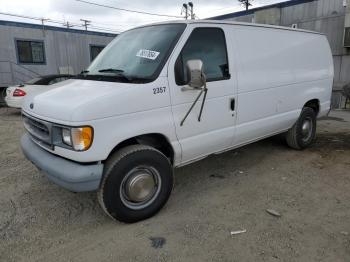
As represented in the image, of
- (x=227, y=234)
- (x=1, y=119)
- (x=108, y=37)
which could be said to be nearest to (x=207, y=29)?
(x=227, y=234)

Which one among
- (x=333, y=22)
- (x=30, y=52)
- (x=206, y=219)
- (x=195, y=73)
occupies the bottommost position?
(x=206, y=219)

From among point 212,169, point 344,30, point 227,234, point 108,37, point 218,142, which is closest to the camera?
point 227,234

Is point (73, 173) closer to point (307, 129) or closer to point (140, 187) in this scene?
point (140, 187)

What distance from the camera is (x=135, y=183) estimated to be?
3.16m

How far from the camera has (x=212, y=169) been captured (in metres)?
4.80

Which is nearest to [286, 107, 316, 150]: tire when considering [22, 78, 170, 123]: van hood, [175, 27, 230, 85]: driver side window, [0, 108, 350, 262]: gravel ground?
[0, 108, 350, 262]: gravel ground

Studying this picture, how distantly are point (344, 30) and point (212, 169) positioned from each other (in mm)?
12307

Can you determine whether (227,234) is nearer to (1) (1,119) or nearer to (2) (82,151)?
(2) (82,151)

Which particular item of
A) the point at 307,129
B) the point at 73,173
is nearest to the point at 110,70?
the point at 73,173

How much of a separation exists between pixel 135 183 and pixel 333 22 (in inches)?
583

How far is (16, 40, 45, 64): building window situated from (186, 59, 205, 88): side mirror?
15.6m

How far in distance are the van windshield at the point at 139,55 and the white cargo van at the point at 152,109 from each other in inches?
0.6

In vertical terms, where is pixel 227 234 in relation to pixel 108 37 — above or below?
below

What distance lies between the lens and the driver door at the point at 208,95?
3.34 metres
